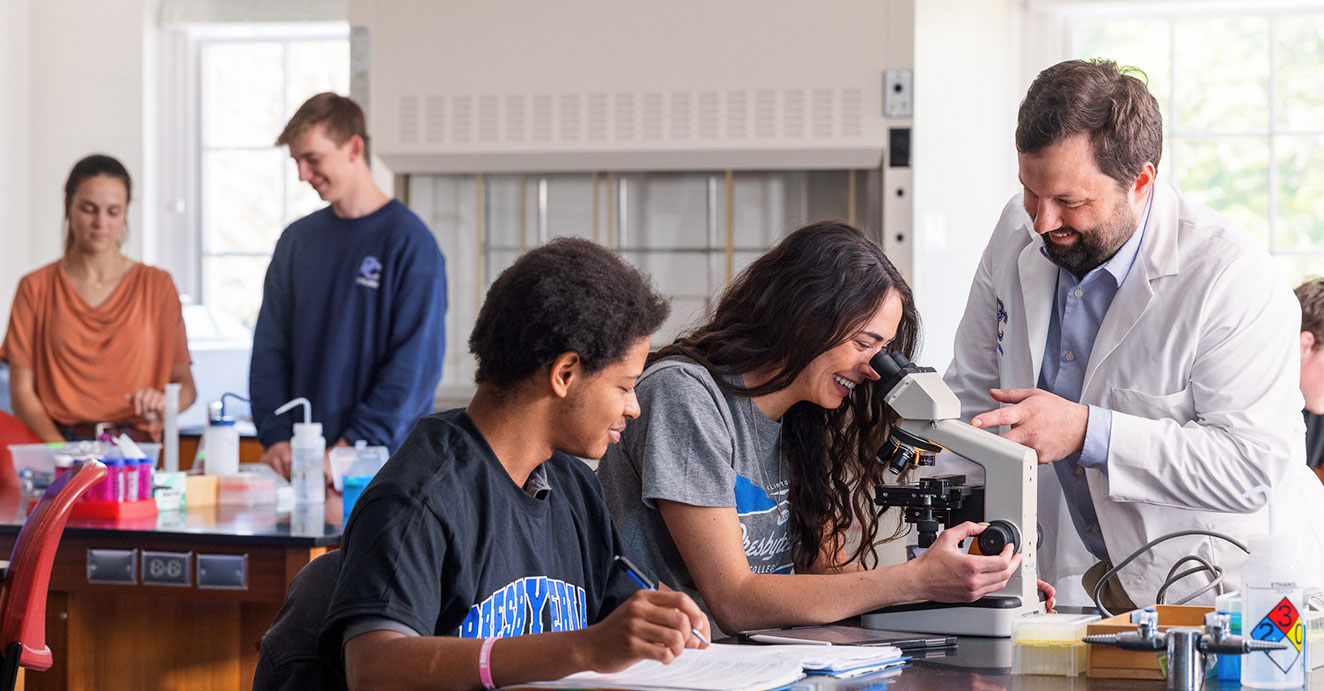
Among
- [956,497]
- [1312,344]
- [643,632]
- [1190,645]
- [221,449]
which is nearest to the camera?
[643,632]

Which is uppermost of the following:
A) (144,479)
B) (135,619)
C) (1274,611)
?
(1274,611)

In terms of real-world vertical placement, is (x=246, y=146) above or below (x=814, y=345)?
above

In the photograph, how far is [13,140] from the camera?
4.88 meters

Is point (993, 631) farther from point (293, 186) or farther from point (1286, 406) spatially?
point (293, 186)

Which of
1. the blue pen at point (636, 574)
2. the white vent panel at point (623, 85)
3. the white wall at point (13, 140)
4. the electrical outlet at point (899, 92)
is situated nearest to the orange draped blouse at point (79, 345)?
the white vent panel at point (623, 85)

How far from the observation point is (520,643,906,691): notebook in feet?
3.97

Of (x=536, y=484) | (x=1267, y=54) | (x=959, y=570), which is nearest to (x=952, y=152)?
(x=1267, y=54)

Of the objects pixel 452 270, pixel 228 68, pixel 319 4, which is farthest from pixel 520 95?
pixel 228 68

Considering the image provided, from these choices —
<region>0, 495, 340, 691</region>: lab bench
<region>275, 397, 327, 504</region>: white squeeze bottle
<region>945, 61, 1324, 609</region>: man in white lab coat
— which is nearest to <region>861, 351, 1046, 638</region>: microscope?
<region>945, 61, 1324, 609</region>: man in white lab coat

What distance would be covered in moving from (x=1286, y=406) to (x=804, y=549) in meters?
0.69

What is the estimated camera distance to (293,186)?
497 centimetres

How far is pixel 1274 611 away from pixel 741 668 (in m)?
0.51

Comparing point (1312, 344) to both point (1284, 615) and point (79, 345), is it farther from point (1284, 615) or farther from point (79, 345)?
point (79, 345)

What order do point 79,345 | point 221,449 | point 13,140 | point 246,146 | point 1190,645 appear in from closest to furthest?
point 1190,645 < point 221,449 < point 79,345 < point 13,140 < point 246,146
